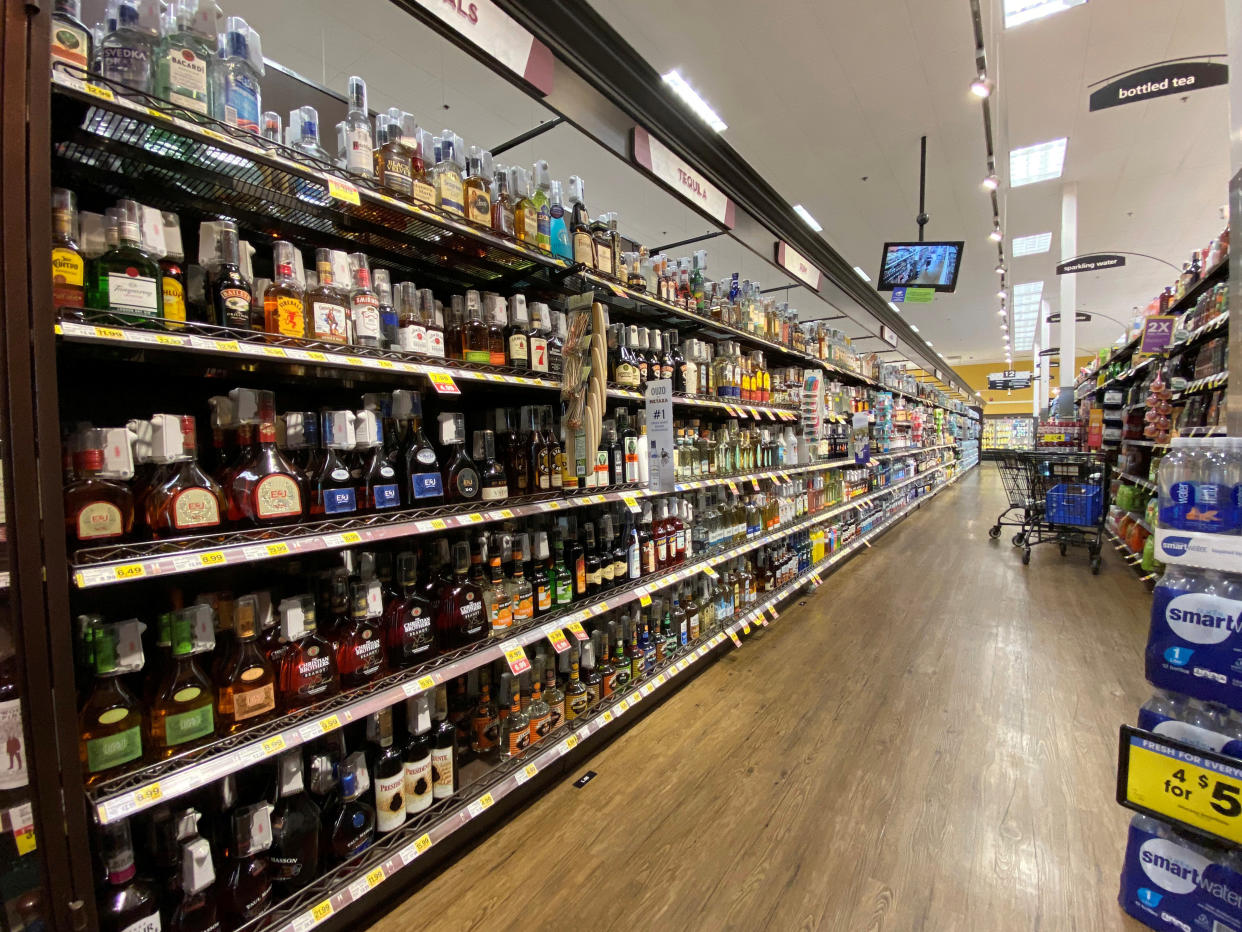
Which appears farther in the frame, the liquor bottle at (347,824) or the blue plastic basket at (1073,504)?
the blue plastic basket at (1073,504)

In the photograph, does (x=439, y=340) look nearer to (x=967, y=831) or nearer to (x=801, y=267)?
(x=967, y=831)

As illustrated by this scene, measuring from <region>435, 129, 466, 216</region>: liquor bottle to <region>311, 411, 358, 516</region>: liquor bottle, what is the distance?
75 cm

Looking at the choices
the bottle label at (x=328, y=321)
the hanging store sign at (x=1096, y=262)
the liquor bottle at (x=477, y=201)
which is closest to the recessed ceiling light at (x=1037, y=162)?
the hanging store sign at (x=1096, y=262)

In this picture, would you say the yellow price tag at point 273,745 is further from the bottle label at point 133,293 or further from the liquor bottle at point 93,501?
the bottle label at point 133,293

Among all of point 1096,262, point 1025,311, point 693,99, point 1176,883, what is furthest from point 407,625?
point 1025,311

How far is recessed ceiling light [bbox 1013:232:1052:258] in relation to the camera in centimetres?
869

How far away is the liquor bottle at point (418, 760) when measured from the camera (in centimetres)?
156

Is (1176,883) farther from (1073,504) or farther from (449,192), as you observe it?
(1073,504)

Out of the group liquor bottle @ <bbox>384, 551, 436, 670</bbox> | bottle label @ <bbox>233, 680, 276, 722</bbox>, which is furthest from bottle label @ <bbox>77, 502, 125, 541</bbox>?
liquor bottle @ <bbox>384, 551, 436, 670</bbox>

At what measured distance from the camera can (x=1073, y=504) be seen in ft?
18.3

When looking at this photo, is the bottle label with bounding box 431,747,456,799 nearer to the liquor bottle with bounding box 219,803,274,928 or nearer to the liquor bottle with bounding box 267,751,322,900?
the liquor bottle with bounding box 267,751,322,900

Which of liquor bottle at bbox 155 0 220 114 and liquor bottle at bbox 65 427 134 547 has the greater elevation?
liquor bottle at bbox 155 0 220 114

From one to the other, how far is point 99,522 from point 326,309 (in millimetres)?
703

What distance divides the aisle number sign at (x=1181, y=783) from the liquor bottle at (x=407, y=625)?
6.33ft
